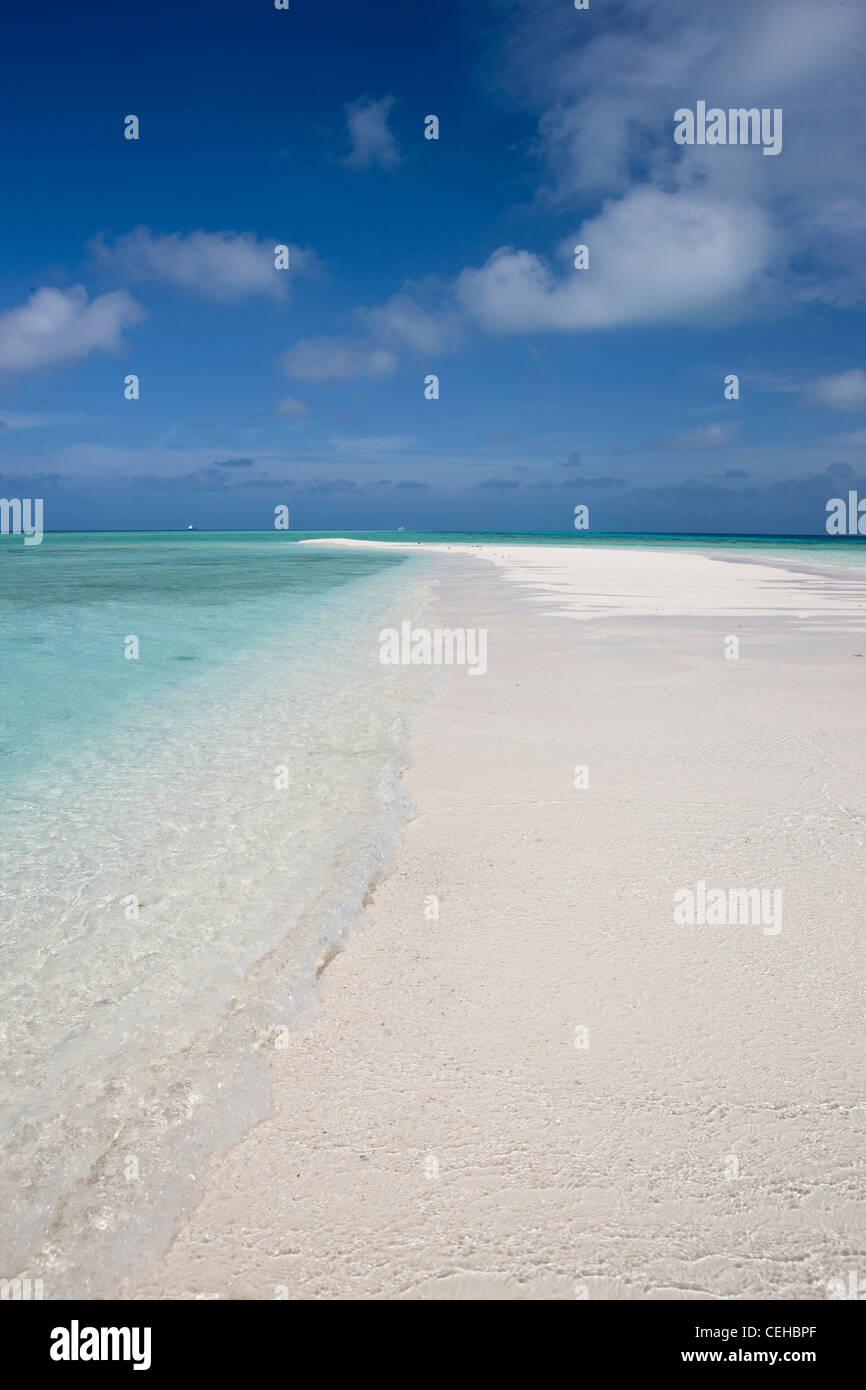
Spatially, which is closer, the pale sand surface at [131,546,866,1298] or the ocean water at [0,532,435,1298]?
the pale sand surface at [131,546,866,1298]

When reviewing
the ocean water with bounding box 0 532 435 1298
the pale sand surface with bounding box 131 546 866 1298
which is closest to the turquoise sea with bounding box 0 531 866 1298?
the ocean water with bounding box 0 532 435 1298

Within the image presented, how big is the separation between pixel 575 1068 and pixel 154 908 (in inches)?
93.9

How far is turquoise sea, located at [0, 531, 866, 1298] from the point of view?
229 cm

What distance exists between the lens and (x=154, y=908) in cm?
397

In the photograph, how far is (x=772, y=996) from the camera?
304 centimetres

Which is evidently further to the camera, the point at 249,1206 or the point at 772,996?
the point at 772,996

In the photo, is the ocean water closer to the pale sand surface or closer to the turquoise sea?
the turquoise sea

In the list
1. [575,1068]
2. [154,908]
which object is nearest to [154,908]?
[154,908]

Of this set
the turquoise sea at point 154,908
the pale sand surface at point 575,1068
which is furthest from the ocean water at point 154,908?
the pale sand surface at point 575,1068

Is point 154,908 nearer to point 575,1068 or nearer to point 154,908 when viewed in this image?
point 154,908

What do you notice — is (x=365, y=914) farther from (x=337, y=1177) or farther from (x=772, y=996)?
(x=772, y=996)
